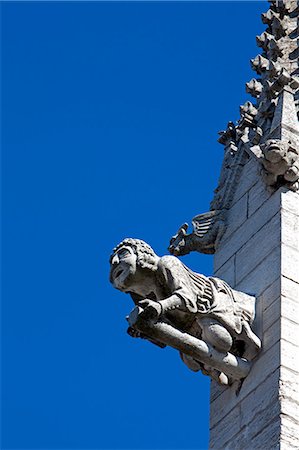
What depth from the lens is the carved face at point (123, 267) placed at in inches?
475

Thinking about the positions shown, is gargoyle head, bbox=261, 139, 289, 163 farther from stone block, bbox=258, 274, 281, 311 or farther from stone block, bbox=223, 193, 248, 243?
stone block, bbox=258, 274, 281, 311

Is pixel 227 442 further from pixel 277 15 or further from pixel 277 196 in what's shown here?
pixel 277 15

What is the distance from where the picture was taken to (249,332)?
1210cm

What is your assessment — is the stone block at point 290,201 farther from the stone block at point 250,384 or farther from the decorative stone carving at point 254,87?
the decorative stone carving at point 254,87

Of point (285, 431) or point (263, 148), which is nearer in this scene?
point (285, 431)

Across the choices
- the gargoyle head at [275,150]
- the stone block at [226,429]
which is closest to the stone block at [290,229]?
the gargoyle head at [275,150]

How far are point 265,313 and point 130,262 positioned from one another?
1.07 m

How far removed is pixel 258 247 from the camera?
42.0 ft

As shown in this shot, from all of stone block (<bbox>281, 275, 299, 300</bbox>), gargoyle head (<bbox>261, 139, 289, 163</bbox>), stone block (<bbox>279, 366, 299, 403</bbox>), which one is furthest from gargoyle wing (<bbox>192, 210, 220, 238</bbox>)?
stone block (<bbox>279, 366, 299, 403</bbox>)

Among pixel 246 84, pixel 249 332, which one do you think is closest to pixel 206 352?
pixel 249 332

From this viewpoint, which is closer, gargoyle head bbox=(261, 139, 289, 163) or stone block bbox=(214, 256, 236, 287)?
gargoyle head bbox=(261, 139, 289, 163)

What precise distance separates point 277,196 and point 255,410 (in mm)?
1979

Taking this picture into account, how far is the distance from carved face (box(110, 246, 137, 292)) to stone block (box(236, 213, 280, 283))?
3.72ft

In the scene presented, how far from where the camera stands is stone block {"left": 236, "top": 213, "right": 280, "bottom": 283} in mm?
12609
